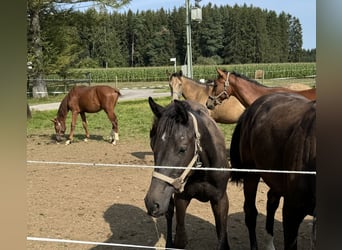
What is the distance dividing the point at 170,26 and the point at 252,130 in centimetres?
1499

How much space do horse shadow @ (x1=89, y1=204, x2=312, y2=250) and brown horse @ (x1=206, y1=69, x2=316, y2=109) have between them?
1617mm

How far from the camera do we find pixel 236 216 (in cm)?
348

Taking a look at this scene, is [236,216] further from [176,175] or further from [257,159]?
[176,175]

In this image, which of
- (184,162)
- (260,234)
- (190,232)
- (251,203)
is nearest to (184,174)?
(184,162)

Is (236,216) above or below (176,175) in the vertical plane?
below

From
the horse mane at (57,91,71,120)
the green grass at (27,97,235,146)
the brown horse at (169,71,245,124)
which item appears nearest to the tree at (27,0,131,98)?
the green grass at (27,97,235,146)

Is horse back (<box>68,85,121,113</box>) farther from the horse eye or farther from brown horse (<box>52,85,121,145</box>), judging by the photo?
the horse eye

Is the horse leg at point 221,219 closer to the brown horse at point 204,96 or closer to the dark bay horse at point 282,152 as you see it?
the dark bay horse at point 282,152

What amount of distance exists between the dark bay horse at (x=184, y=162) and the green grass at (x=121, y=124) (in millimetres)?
4639

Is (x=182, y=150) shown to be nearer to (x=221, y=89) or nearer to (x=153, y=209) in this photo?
(x=153, y=209)

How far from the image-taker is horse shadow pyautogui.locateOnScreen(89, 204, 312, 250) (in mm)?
2908

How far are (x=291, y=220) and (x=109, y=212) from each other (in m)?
2.15
